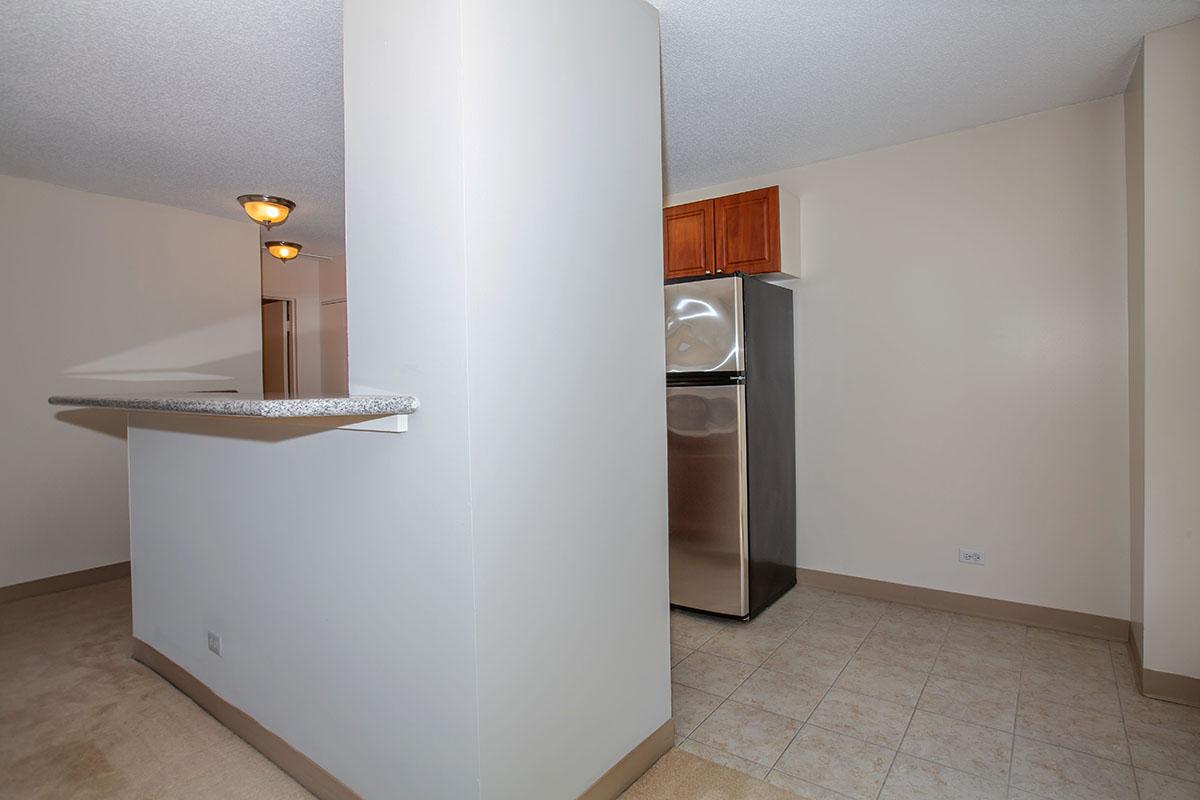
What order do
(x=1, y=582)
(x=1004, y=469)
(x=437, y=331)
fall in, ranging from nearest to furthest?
(x=437, y=331)
(x=1004, y=469)
(x=1, y=582)

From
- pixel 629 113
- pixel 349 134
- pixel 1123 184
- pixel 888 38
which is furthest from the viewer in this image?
pixel 1123 184

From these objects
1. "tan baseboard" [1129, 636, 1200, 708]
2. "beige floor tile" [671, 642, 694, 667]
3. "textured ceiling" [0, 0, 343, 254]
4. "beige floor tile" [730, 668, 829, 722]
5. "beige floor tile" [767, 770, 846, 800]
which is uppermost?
"textured ceiling" [0, 0, 343, 254]

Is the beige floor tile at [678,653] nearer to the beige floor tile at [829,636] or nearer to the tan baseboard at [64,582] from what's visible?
the beige floor tile at [829,636]

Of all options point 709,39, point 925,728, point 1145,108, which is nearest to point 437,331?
point 709,39

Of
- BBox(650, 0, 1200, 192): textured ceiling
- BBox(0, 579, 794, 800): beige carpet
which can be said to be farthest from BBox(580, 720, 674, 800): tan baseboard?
BBox(650, 0, 1200, 192): textured ceiling

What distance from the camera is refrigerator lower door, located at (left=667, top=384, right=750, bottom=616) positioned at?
3326 mm

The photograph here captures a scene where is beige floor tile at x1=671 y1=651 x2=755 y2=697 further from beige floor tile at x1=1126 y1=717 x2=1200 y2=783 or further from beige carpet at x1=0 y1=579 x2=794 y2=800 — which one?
beige floor tile at x1=1126 y1=717 x2=1200 y2=783

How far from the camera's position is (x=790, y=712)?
2.47 m

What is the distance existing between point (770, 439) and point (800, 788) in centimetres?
191

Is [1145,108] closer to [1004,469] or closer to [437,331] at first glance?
[1004,469]

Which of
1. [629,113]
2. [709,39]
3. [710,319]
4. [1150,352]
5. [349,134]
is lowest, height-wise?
[1150,352]

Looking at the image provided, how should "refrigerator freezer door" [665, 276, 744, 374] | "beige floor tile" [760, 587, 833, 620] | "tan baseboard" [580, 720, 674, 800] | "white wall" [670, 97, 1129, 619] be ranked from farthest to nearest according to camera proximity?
"beige floor tile" [760, 587, 833, 620], "refrigerator freezer door" [665, 276, 744, 374], "white wall" [670, 97, 1129, 619], "tan baseboard" [580, 720, 674, 800]

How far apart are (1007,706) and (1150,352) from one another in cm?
148

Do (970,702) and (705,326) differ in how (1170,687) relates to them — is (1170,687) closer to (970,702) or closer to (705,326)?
(970,702)
